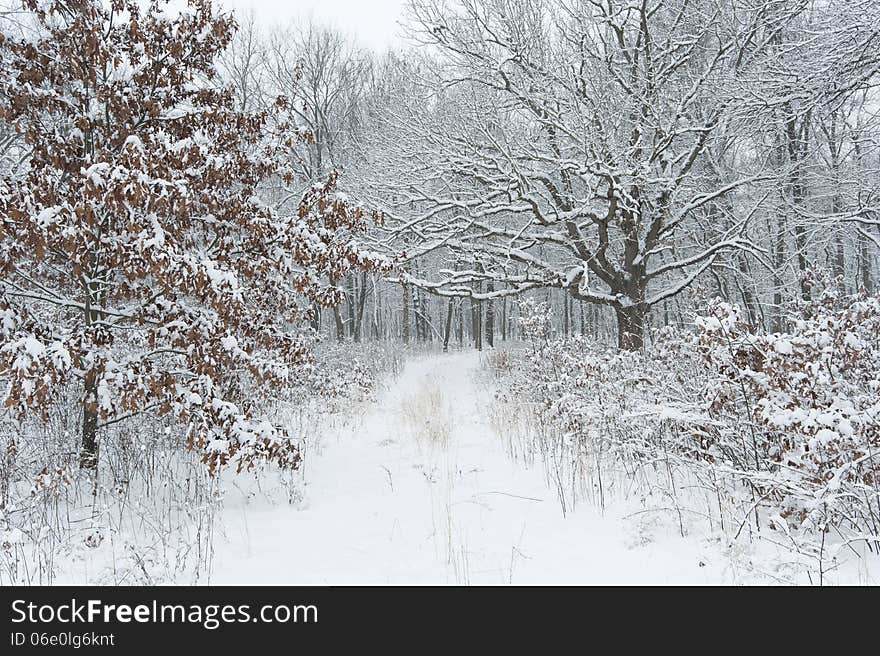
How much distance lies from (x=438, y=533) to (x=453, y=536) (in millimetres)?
170

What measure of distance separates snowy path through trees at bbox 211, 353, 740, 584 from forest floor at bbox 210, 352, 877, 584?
0.04 ft

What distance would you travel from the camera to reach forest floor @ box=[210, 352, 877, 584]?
3.61 m

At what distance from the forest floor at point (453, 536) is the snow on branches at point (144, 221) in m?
0.81

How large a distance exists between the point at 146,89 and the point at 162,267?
6.96 ft

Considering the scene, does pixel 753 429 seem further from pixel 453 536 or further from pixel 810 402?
pixel 453 536

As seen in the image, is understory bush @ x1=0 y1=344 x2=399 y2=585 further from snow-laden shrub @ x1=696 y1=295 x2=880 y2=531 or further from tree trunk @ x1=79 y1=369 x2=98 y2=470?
snow-laden shrub @ x1=696 y1=295 x2=880 y2=531

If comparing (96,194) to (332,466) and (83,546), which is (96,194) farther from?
(332,466)

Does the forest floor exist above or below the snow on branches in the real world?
below

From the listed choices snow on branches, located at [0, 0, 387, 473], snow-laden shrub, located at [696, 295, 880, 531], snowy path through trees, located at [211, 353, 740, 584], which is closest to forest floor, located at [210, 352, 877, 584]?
snowy path through trees, located at [211, 353, 740, 584]

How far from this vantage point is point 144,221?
4207 millimetres

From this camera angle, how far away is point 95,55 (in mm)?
4555

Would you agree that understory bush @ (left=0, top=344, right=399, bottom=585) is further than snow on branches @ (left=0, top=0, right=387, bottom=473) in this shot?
No
